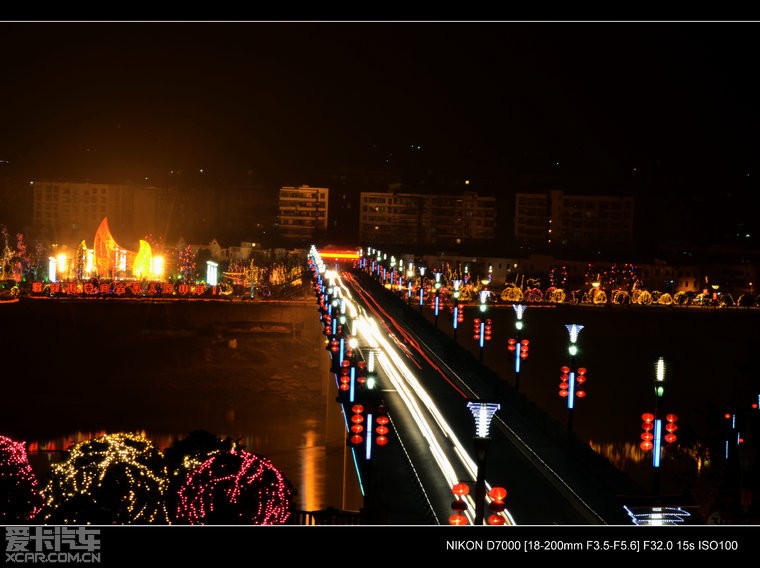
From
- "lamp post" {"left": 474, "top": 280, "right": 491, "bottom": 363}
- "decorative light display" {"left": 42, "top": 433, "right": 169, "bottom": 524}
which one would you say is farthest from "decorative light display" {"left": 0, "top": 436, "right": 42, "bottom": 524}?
"lamp post" {"left": 474, "top": 280, "right": 491, "bottom": 363}

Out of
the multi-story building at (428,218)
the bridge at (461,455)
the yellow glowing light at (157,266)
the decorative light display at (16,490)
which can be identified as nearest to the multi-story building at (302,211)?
the multi-story building at (428,218)

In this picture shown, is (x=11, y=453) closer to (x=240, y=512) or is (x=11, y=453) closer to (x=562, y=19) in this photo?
(x=240, y=512)

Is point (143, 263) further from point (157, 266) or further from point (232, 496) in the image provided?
point (232, 496)

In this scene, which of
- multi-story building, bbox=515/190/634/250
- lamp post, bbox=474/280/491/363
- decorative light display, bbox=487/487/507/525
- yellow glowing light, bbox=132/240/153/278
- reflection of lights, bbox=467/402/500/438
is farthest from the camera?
multi-story building, bbox=515/190/634/250

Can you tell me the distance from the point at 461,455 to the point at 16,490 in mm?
8780

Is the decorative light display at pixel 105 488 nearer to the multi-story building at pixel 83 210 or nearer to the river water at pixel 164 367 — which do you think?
the river water at pixel 164 367

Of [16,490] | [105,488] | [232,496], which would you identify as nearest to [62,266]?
[16,490]

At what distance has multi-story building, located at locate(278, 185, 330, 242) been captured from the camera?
9662 centimetres

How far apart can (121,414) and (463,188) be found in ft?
210

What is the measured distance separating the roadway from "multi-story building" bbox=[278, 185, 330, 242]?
216 feet

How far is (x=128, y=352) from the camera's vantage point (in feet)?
159

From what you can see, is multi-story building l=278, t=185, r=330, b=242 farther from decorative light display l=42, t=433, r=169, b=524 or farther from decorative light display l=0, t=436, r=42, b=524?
decorative light display l=42, t=433, r=169, b=524
